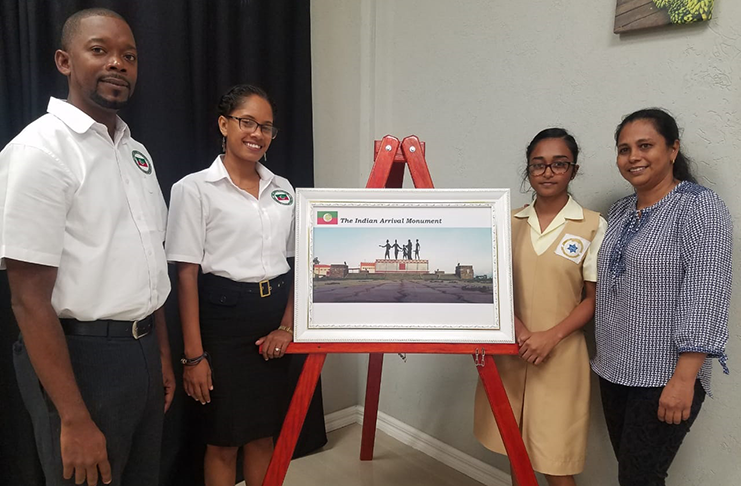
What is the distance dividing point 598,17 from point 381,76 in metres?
1.09

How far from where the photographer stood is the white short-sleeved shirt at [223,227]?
1423 millimetres

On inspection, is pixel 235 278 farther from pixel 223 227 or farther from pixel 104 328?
pixel 104 328

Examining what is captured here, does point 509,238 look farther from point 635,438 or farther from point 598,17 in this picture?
point 598,17

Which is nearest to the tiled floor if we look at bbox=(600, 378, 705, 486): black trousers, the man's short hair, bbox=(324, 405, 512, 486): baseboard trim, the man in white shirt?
bbox=(324, 405, 512, 486): baseboard trim

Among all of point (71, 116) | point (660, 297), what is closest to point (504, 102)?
point (660, 297)

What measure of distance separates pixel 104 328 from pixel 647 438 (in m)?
1.47

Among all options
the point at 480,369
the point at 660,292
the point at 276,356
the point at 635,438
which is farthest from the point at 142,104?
the point at 635,438

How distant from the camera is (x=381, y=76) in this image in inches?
96.9

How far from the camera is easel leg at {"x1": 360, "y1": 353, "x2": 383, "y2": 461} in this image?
2.02 m

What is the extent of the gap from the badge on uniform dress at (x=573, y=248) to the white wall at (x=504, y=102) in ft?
0.99

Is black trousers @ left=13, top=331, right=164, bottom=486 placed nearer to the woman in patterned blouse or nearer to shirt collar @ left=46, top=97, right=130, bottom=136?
shirt collar @ left=46, top=97, right=130, bottom=136

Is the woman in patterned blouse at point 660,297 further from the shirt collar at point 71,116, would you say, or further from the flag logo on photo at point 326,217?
the shirt collar at point 71,116

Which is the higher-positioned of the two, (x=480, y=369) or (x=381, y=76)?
(x=381, y=76)

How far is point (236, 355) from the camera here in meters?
1.52
